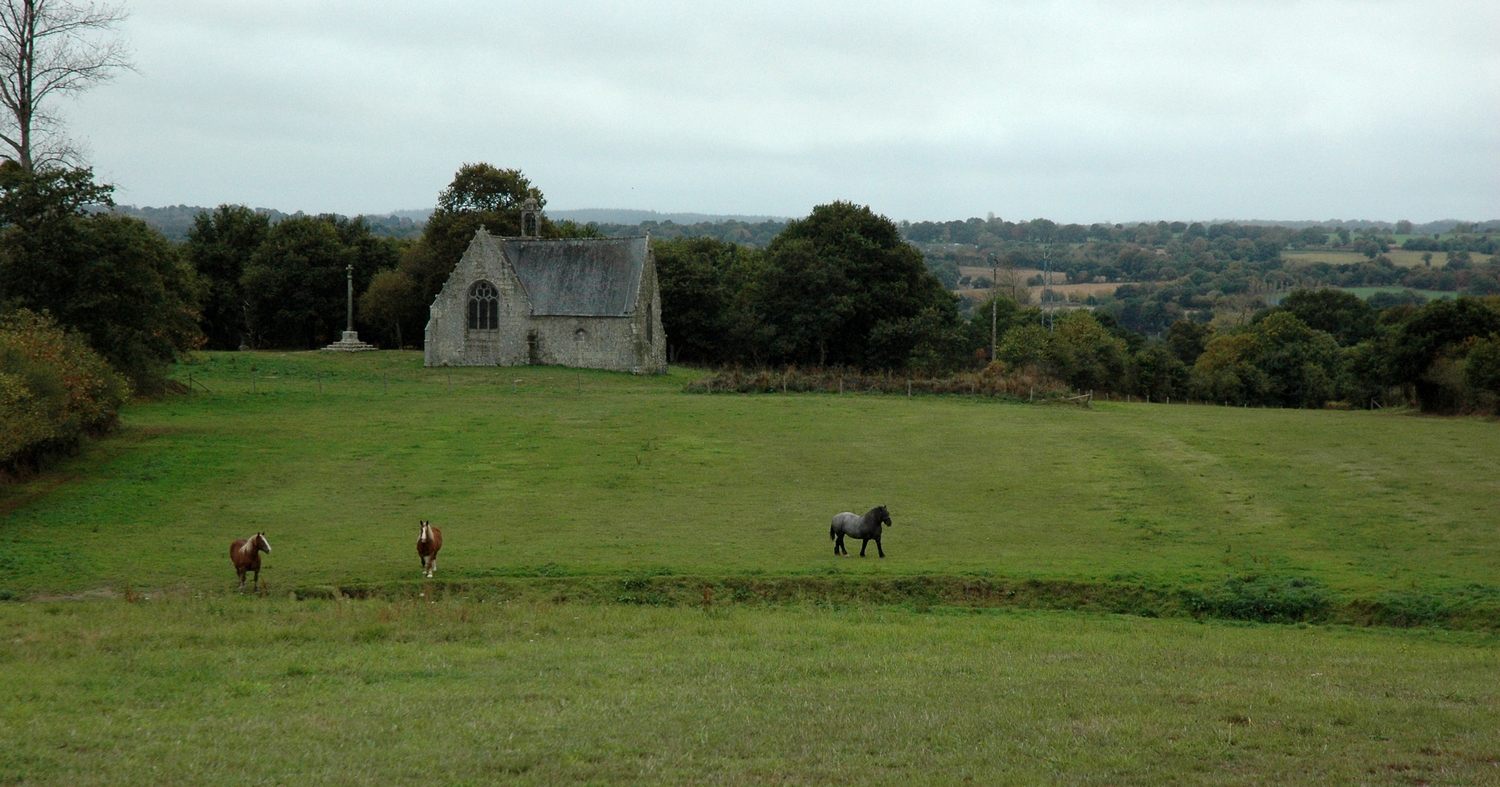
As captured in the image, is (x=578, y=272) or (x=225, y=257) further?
(x=225, y=257)

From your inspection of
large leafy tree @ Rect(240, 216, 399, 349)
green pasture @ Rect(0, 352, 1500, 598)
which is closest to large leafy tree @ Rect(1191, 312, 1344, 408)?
green pasture @ Rect(0, 352, 1500, 598)

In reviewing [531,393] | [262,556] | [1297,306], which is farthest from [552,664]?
[1297,306]

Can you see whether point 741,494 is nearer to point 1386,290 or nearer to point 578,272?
point 578,272

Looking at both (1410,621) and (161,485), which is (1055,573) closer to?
(1410,621)

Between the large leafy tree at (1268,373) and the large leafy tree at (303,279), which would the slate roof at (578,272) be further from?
the large leafy tree at (1268,373)

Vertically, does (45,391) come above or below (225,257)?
below

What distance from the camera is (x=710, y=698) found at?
1277cm

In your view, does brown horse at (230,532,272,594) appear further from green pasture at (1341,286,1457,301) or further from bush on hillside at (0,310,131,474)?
green pasture at (1341,286,1457,301)

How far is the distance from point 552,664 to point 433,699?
2327 millimetres

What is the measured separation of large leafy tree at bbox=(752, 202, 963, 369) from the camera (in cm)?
7262

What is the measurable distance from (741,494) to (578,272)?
43.4 m

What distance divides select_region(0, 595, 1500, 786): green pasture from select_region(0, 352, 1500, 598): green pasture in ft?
11.6

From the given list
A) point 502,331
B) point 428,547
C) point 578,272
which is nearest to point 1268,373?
point 578,272

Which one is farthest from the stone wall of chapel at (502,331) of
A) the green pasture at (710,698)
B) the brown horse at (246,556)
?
the green pasture at (710,698)
